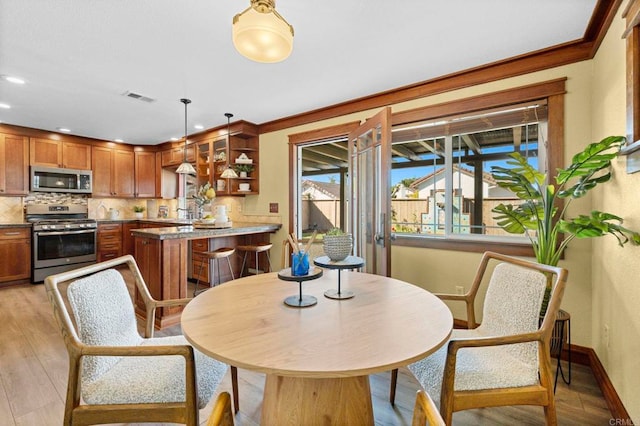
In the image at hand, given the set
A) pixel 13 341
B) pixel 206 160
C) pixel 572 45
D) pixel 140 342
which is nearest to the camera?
pixel 140 342

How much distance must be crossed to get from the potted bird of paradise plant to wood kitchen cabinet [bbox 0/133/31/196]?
Answer: 20.8 ft

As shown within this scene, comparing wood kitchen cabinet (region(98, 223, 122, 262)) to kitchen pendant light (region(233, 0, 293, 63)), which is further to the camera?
wood kitchen cabinet (region(98, 223, 122, 262))

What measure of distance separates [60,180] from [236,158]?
10.1 ft

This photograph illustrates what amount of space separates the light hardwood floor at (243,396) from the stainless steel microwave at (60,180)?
3169mm

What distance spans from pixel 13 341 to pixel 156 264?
1233mm

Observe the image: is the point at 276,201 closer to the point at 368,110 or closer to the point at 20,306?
the point at 368,110

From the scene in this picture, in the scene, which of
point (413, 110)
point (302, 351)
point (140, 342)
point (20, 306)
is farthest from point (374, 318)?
point (20, 306)

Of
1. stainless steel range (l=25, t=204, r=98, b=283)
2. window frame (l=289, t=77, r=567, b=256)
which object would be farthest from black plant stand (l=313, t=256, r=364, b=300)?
stainless steel range (l=25, t=204, r=98, b=283)

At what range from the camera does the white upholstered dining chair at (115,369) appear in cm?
106

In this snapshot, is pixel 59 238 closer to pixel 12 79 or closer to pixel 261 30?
pixel 12 79

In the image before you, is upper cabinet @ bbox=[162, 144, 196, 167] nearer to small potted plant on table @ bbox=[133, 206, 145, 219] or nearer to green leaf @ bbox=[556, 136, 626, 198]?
small potted plant on table @ bbox=[133, 206, 145, 219]

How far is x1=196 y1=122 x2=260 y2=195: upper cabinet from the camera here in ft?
14.7

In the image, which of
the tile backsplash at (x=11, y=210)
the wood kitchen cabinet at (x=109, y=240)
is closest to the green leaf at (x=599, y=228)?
the wood kitchen cabinet at (x=109, y=240)

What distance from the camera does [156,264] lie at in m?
2.95
